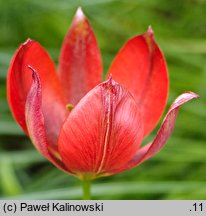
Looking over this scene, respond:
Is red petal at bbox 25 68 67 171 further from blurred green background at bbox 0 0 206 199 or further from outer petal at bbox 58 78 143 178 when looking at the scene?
blurred green background at bbox 0 0 206 199

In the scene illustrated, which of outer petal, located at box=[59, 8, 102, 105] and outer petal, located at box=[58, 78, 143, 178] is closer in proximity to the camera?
outer petal, located at box=[58, 78, 143, 178]

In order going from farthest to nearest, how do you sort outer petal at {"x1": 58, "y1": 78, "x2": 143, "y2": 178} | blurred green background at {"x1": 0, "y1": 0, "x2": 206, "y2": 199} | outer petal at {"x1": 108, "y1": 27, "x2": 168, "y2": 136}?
1. blurred green background at {"x1": 0, "y1": 0, "x2": 206, "y2": 199}
2. outer petal at {"x1": 108, "y1": 27, "x2": 168, "y2": 136}
3. outer petal at {"x1": 58, "y1": 78, "x2": 143, "y2": 178}

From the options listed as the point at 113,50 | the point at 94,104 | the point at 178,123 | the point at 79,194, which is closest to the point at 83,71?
the point at 94,104

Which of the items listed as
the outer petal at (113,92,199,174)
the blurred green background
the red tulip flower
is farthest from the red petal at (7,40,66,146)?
the blurred green background

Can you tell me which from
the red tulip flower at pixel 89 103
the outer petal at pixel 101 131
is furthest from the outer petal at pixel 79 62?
the outer petal at pixel 101 131

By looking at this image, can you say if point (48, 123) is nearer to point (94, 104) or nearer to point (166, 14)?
point (94, 104)

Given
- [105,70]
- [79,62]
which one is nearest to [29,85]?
[79,62]

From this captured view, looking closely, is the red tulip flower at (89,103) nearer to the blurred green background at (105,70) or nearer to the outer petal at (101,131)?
the outer petal at (101,131)
